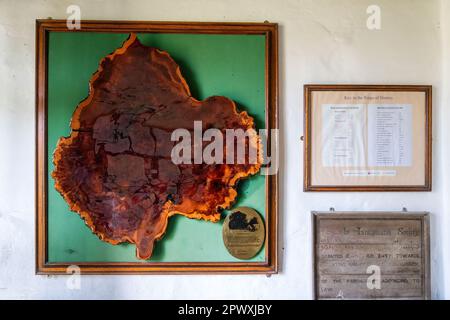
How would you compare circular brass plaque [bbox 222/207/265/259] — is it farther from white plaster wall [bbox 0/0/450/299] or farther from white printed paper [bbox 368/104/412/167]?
white printed paper [bbox 368/104/412/167]

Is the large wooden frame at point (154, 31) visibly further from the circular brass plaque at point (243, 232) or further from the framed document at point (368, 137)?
the framed document at point (368, 137)

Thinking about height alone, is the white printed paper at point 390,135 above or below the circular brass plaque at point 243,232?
above

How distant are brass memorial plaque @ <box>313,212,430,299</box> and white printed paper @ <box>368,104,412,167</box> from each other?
26 centimetres

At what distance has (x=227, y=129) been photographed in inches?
65.4

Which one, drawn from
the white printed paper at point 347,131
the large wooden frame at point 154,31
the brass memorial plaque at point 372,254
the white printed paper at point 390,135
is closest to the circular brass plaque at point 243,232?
the large wooden frame at point 154,31

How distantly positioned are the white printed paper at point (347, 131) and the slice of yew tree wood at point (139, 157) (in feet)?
1.22

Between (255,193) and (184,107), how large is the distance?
526 millimetres

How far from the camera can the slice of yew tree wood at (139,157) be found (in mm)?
1652

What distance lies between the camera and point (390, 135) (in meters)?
1.69

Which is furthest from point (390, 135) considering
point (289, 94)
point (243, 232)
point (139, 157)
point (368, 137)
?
point (139, 157)

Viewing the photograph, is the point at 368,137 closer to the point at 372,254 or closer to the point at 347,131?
the point at 347,131

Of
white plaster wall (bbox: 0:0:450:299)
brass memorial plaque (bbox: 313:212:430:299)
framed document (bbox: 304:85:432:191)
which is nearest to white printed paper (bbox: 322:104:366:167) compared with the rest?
framed document (bbox: 304:85:432:191)

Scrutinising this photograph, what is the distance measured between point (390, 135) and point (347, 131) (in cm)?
21
